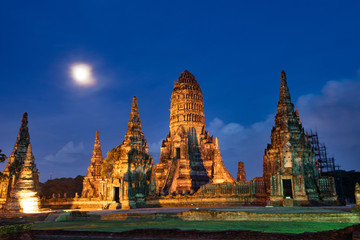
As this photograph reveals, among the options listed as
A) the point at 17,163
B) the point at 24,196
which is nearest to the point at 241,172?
the point at 24,196

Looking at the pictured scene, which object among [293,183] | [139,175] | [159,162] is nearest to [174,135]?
[159,162]

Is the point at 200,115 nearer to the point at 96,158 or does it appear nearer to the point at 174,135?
the point at 174,135

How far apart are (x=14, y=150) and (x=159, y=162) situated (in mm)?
20888

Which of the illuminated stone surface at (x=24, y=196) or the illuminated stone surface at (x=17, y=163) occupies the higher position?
the illuminated stone surface at (x=17, y=163)

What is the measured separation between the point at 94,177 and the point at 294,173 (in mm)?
29134

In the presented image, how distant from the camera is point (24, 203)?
95.2 ft

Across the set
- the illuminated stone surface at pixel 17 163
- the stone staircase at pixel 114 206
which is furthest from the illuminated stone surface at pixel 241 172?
the illuminated stone surface at pixel 17 163

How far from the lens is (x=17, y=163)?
37844mm

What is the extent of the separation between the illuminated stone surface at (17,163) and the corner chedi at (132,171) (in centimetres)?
860

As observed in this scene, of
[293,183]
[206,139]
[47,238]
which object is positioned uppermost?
[206,139]

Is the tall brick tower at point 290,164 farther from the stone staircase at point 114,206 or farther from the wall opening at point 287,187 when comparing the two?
the stone staircase at point 114,206

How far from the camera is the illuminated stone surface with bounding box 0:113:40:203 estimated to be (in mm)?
35750

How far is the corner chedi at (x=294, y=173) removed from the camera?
93.0 feet

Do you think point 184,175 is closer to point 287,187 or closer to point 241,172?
point 241,172
